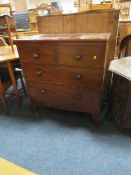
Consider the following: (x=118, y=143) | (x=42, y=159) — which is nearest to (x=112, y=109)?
(x=118, y=143)

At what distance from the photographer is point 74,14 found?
1521 mm

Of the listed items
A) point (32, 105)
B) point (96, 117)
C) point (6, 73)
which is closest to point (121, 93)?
point (96, 117)

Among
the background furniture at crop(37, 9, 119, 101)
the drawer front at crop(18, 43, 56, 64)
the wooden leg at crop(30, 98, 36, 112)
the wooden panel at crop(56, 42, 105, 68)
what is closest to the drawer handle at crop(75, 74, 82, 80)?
the wooden panel at crop(56, 42, 105, 68)

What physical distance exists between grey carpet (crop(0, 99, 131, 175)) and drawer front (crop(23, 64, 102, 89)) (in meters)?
0.48

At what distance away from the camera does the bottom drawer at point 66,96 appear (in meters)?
1.45

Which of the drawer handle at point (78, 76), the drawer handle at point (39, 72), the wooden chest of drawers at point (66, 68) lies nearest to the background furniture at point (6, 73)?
the wooden chest of drawers at point (66, 68)

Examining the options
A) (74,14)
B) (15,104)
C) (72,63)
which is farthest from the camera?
(15,104)

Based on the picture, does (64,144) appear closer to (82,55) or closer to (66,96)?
(66,96)

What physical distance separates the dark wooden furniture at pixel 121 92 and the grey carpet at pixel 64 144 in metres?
0.16

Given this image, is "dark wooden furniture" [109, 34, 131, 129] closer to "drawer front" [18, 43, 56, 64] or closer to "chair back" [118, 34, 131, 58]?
"chair back" [118, 34, 131, 58]

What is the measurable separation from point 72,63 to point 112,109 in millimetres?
660

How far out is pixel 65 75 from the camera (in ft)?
4.71

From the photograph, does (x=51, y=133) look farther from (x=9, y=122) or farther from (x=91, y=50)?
(x=91, y=50)

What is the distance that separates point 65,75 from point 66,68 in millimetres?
75
